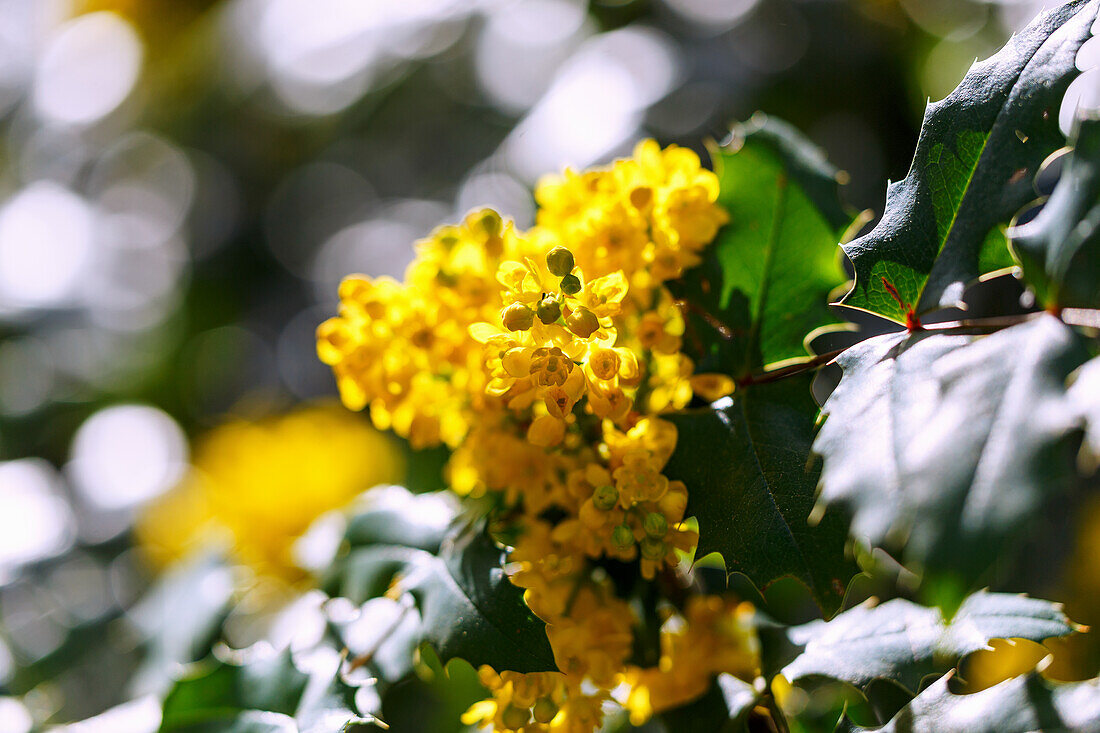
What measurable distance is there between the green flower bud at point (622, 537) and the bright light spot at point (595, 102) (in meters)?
1.26

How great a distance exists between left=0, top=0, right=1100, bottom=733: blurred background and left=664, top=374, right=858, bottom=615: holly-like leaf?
64 centimetres

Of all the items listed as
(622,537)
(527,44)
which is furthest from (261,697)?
(527,44)

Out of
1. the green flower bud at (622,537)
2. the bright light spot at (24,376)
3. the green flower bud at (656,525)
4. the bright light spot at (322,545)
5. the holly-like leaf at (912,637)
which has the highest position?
the green flower bud at (656,525)

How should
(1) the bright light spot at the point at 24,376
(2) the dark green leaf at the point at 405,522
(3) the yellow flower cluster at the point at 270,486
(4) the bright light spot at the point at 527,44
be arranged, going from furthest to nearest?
(1) the bright light spot at the point at 24,376
(4) the bright light spot at the point at 527,44
(3) the yellow flower cluster at the point at 270,486
(2) the dark green leaf at the point at 405,522

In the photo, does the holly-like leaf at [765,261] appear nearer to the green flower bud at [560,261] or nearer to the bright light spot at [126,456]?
the green flower bud at [560,261]

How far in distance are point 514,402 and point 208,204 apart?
10.1 feet

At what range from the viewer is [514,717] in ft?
2.55

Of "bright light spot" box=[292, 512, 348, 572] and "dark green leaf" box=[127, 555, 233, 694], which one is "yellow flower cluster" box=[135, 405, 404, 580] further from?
"bright light spot" box=[292, 512, 348, 572]

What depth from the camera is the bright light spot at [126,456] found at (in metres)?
2.38

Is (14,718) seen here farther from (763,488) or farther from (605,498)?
(763,488)

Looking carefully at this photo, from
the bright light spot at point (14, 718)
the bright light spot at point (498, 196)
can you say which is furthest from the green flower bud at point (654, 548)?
the bright light spot at point (498, 196)

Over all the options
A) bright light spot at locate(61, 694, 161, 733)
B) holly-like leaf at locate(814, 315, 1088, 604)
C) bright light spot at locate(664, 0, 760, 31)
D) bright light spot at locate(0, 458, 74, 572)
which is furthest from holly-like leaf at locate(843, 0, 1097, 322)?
bright light spot at locate(0, 458, 74, 572)

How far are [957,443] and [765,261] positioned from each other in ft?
1.35

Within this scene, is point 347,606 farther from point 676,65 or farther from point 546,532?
point 676,65
